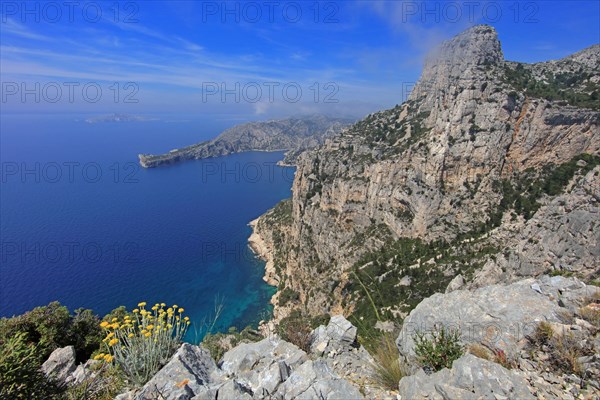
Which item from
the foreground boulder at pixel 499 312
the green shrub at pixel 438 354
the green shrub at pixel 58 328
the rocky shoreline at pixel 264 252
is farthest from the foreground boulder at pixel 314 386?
the rocky shoreline at pixel 264 252

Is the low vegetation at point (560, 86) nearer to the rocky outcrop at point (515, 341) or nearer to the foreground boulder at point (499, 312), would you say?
the foreground boulder at point (499, 312)

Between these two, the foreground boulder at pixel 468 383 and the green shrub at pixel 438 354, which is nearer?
the foreground boulder at pixel 468 383

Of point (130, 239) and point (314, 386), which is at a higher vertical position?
point (314, 386)

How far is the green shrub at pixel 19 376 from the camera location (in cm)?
408

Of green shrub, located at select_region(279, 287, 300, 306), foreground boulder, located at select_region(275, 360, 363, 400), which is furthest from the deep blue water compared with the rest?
foreground boulder, located at select_region(275, 360, 363, 400)

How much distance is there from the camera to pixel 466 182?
129 ft

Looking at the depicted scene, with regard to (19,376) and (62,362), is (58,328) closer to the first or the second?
(62,362)

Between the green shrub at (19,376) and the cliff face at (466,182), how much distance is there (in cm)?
2243

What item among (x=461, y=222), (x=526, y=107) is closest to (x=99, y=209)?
(x=461, y=222)

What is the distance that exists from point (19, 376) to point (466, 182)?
4328cm

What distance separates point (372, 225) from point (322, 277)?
11.5m

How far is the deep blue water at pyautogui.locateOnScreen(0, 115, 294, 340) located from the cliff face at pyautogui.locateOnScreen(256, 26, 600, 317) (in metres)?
15.6

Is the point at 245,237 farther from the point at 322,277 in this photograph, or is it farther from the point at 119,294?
the point at 322,277

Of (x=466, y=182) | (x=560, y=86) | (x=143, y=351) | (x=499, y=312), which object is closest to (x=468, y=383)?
(x=499, y=312)
